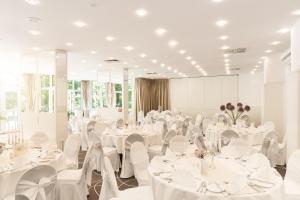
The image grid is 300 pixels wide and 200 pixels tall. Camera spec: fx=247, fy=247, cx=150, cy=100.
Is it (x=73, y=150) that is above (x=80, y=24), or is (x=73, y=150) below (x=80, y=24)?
below

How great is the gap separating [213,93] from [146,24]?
1285cm

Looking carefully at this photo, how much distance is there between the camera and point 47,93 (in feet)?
31.1

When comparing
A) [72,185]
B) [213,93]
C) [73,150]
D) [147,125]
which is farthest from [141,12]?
[213,93]

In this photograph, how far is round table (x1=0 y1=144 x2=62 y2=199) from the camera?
3256 millimetres

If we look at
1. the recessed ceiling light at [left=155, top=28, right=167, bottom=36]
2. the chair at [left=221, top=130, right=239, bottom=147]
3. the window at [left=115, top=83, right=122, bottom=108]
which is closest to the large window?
the window at [left=115, top=83, right=122, bottom=108]

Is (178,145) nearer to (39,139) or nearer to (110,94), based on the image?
(39,139)

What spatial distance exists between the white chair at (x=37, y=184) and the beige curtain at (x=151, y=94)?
1573 centimetres

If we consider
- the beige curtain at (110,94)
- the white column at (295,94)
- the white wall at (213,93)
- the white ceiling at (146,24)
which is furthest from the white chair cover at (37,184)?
the white wall at (213,93)

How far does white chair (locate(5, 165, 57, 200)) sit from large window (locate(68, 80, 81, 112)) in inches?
609

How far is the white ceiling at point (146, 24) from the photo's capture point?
14.6ft

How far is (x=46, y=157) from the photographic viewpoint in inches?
160

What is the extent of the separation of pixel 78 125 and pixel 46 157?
23.4 feet

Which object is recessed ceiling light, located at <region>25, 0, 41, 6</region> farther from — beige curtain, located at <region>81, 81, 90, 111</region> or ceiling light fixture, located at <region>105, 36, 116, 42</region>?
beige curtain, located at <region>81, 81, 90, 111</region>

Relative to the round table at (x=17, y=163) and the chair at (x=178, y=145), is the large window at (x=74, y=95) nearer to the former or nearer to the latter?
the round table at (x=17, y=163)
